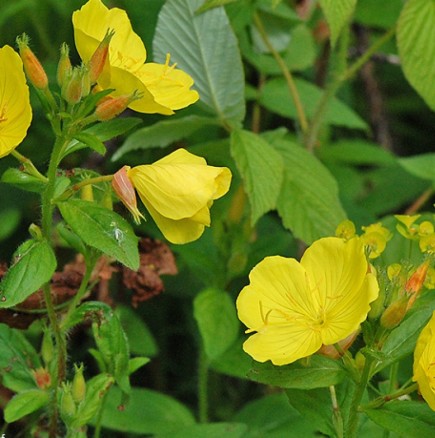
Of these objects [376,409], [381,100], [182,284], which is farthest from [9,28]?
[376,409]

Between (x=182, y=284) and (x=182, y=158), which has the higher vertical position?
(x=182, y=158)

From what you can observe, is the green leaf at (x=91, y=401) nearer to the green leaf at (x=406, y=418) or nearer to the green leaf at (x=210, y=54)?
the green leaf at (x=406, y=418)

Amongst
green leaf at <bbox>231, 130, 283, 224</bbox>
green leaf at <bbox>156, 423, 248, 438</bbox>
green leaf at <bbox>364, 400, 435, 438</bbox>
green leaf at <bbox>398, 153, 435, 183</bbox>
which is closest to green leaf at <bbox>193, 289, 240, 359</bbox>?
green leaf at <bbox>156, 423, 248, 438</bbox>

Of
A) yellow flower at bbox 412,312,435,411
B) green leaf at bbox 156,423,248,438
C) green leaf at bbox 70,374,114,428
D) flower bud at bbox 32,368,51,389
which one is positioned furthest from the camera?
green leaf at bbox 156,423,248,438

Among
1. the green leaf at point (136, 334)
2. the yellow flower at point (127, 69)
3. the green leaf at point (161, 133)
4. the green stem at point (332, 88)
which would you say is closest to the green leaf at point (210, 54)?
the green leaf at point (161, 133)

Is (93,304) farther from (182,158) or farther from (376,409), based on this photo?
(376,409)

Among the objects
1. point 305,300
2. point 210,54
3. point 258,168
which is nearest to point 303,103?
point 210,54

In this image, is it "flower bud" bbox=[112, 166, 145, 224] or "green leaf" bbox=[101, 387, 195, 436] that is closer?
"flower bud" bbox=[112, 166, 145, 224]

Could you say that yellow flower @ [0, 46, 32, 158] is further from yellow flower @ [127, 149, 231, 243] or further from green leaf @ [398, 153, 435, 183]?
green leaf @ [398, 153, 435, 183]

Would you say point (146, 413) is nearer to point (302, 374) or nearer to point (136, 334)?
point (136, 334)
